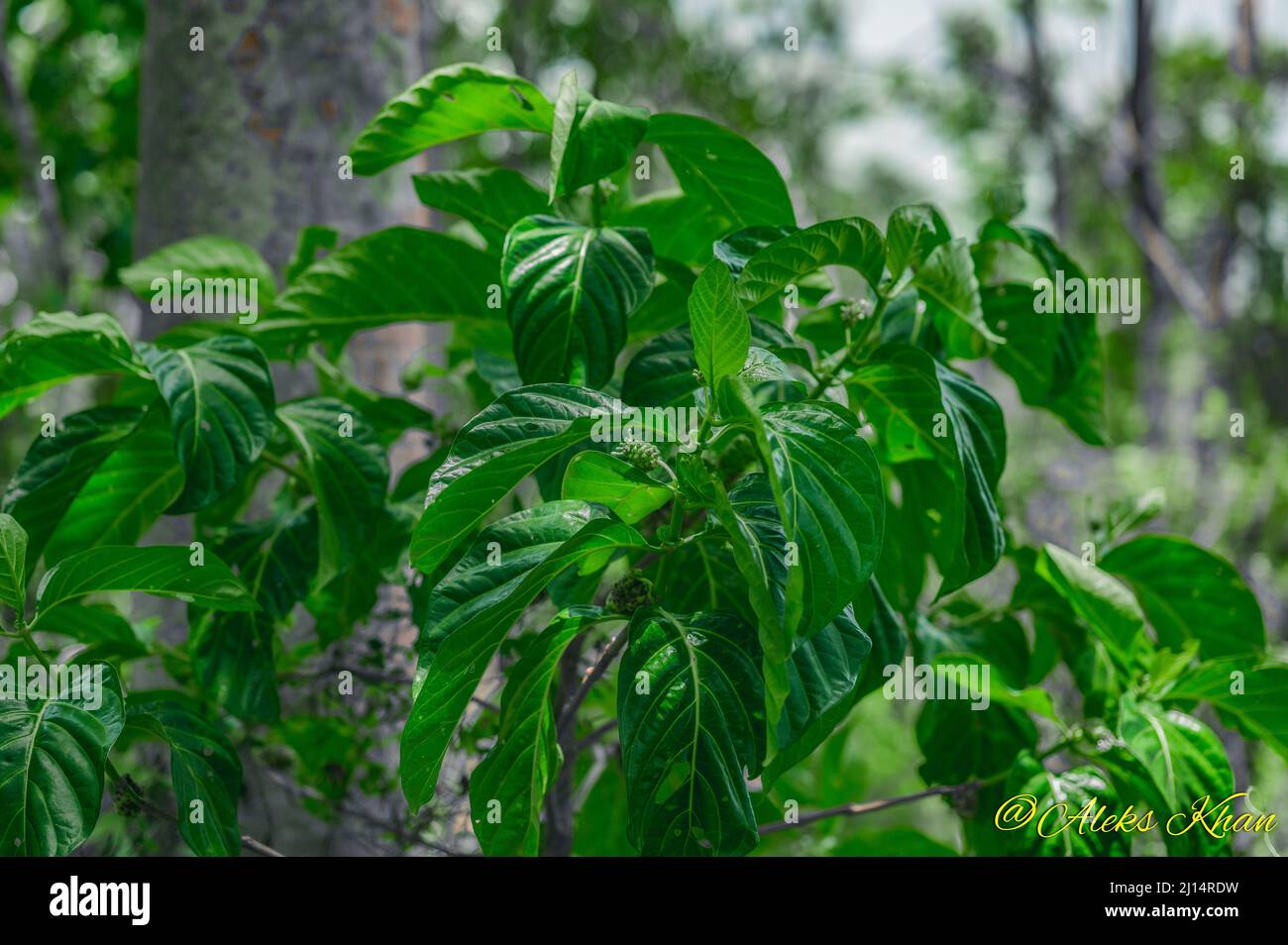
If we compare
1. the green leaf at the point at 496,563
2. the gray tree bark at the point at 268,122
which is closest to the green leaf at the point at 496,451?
the green leaf at the point at 496,563

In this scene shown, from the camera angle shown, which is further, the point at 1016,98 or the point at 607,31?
the point at 1016,98

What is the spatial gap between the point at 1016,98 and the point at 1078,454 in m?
4.97

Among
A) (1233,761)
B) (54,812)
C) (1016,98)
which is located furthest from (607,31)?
(54,812)

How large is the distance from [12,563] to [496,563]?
34 cm

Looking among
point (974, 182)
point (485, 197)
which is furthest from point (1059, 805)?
point (974, 182)

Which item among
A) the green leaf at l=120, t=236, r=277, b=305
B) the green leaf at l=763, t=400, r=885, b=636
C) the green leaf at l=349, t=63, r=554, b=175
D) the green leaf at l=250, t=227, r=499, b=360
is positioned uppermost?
the green leaf at l=349, t=63, r=554, b=175

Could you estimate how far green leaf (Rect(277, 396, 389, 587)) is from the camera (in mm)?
945

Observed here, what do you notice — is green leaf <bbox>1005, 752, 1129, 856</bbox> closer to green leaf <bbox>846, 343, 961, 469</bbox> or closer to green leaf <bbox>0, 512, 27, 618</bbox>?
green leaf <bbox>846, 343, 961, 469</bbox>

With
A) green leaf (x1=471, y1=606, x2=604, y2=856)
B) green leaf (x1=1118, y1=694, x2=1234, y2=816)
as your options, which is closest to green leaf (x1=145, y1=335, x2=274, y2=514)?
green leaf (x1=471, y1=606, x2=604, y2=856)

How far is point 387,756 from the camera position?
51.8 inches

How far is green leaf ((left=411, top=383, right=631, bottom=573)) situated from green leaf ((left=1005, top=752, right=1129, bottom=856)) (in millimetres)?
489

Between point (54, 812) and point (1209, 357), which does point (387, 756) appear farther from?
point (1209, 357)

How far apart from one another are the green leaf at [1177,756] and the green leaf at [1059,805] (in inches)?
1.8

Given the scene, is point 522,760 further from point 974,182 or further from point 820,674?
point 974,182
